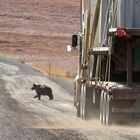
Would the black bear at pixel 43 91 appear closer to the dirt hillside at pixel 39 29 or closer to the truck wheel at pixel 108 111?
the truck wheel at pixel 108 111

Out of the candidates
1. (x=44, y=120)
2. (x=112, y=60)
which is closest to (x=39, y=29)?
(x=44, y=120)

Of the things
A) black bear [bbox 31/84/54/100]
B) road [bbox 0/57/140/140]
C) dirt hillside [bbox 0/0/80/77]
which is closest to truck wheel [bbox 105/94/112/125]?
road [bbox 0/57/140/140]

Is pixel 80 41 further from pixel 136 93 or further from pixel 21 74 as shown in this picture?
pixel 21 74

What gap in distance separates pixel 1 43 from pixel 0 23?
36.6ft

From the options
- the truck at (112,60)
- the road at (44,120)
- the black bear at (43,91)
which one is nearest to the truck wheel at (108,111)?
the truck at (112,60)

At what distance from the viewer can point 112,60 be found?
14.9m

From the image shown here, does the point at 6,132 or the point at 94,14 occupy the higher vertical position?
the point at 94,14

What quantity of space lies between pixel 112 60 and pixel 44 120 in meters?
3.49

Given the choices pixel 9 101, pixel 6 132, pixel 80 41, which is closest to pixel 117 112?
pixel 6 132

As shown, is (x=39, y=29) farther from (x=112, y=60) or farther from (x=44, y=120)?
(x=112, y=60)

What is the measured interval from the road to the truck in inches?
20.6

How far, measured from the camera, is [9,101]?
24.9 metres

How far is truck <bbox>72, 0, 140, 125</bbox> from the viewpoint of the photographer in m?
13.2

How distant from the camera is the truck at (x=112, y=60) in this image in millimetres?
13172
